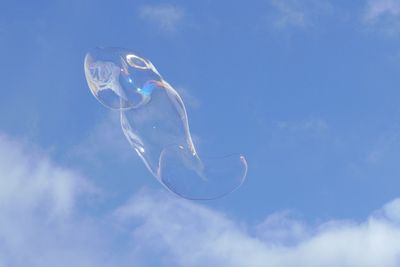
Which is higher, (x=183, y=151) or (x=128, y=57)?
(x=128, y=57)

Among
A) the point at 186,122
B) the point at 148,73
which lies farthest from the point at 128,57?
the point at 186,122

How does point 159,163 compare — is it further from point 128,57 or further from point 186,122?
point 128,57

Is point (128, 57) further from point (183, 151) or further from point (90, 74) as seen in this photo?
point (183, 151)

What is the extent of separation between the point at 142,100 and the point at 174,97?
125cm

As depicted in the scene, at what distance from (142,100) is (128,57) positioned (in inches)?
57.7

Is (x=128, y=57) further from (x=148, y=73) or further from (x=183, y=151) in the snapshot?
(x=183, y=151)

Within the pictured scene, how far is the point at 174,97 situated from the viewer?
31.8 meters

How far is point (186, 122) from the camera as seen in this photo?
31750 millimetres

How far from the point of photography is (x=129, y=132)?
31.4 m

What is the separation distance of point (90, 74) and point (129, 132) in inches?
89.2

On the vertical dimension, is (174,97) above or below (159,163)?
above

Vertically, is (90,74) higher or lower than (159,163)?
higher

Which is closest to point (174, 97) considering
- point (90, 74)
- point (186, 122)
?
point (186, 122)

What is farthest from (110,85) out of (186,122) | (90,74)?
(186,122)
